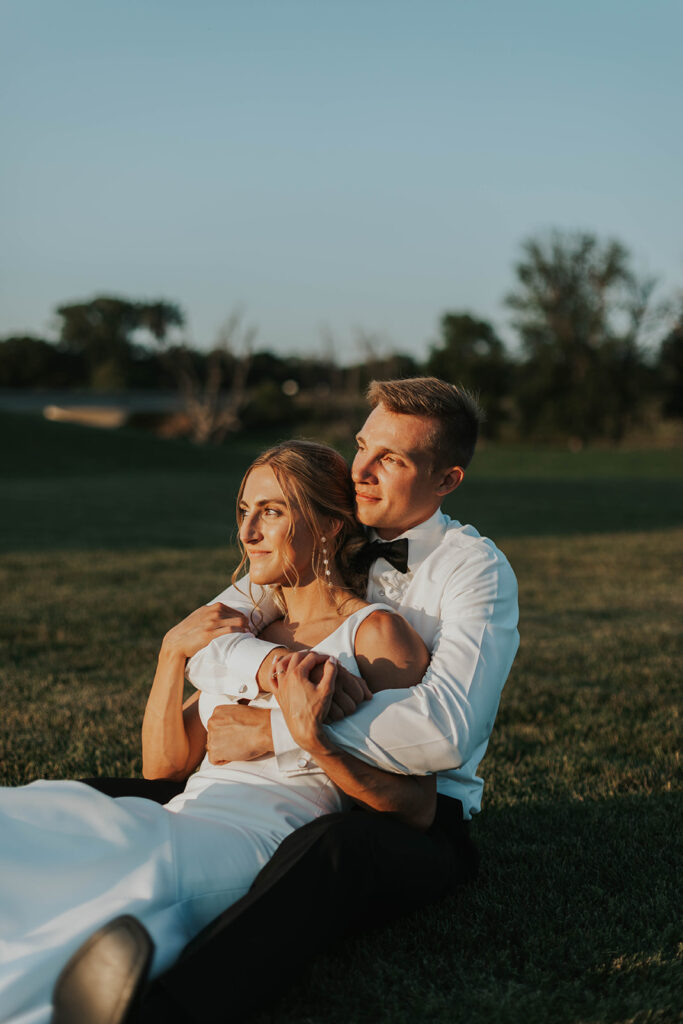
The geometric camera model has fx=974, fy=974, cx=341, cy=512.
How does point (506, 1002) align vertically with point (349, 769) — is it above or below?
below

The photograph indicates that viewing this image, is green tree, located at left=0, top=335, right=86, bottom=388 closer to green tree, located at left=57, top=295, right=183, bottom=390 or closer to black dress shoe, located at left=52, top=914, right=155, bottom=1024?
green tree, located at left=57, top=295, right=183, bottom=390

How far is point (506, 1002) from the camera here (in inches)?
104

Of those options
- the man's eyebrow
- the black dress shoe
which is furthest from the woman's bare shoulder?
the black dress shoe

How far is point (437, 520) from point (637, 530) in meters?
14.5

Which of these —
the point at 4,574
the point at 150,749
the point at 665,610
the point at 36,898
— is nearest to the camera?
the point at 36,898

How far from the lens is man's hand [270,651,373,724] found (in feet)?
8.39

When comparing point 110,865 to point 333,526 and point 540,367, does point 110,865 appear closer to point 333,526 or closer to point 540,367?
point 333,526

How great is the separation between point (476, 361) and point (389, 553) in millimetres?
66144

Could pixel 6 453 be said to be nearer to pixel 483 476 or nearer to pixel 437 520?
pixel 483 476

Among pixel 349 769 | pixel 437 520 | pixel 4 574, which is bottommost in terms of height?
pixel 4 574

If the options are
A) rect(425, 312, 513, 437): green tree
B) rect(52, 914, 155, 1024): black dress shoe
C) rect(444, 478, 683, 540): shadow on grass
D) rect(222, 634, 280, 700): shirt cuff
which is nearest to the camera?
rect(52, 914, 155, 1024): black dress shoe

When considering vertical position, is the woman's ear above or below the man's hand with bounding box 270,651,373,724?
above

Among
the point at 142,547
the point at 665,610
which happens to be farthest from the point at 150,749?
the point at 142,547

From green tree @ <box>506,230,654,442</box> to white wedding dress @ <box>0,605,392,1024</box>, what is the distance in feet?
191
